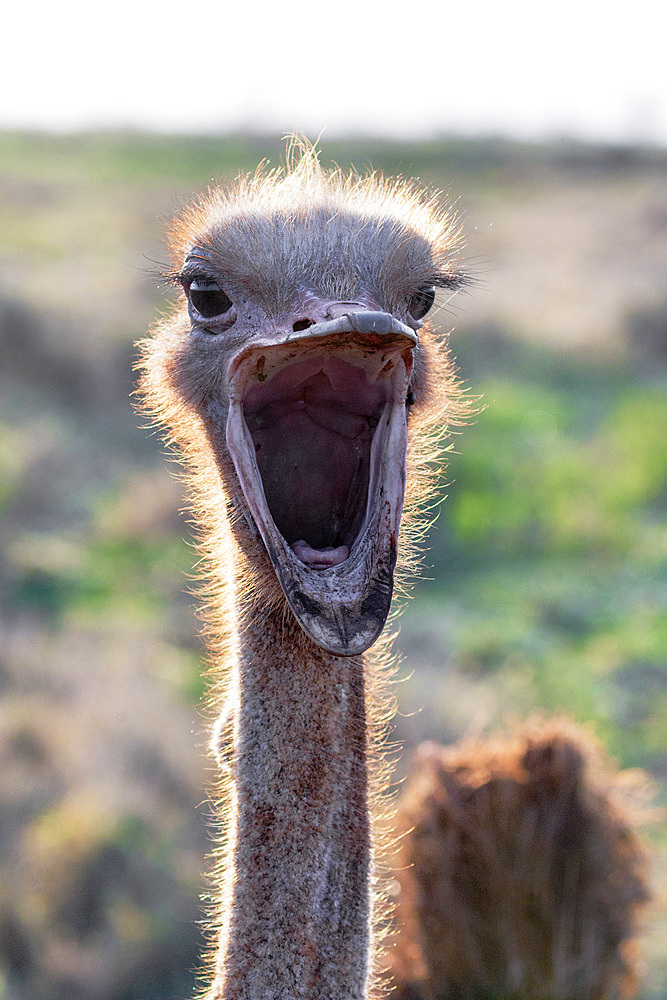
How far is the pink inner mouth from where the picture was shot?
1.83m

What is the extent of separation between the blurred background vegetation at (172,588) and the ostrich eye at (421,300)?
29 cm

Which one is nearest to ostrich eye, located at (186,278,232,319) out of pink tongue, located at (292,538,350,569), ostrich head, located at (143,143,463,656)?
ostrich head, located at (143,143,463,656)

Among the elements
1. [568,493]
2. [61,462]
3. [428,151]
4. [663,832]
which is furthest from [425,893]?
[428,151]

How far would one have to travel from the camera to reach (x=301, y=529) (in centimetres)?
190

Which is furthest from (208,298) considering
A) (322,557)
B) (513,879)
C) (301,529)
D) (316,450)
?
(513,879)

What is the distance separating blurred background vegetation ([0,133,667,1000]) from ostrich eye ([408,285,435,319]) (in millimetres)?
294

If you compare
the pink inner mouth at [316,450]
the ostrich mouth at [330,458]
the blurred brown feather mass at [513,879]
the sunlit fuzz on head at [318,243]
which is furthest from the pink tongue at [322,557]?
the blurred brown feather mass at [513,879]

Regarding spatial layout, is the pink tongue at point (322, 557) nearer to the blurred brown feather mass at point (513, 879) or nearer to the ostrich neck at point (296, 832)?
the ostrich neck at point (296, 832)

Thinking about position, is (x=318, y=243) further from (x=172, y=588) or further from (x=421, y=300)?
(x=172, y=588)

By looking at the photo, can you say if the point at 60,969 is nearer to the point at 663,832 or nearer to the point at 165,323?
the point at 663,832

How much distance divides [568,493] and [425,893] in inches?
253

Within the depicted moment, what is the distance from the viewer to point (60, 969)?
4105mm

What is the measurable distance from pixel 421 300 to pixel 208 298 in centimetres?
38

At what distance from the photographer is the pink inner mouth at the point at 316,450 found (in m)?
1.83
